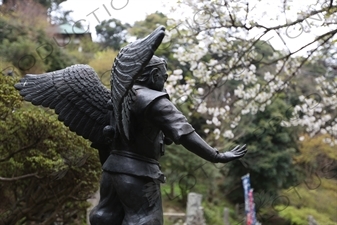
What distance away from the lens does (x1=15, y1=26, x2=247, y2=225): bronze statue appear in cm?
247

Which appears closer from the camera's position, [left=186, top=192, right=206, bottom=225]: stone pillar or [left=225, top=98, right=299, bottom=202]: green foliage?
[left=186, top=192, right=206, bottom=225]: stone pillar

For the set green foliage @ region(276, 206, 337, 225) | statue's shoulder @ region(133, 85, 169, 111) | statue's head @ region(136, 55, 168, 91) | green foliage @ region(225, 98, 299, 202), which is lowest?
green foliage @ region(276, 206, 337, 225)

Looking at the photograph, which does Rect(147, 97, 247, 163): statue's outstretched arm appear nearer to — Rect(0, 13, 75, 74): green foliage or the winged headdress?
the winged headdress

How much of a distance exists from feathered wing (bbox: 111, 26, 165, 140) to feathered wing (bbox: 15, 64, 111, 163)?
0.31 m

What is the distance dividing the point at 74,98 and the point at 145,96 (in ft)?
1.96

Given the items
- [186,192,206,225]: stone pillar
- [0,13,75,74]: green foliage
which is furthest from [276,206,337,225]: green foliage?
[0,13,75,74]: green foliage

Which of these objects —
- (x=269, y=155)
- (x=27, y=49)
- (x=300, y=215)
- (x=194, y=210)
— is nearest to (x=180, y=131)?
(x=27, y=49)

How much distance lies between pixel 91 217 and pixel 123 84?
0.96 metres

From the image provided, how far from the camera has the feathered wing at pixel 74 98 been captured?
9.43ft

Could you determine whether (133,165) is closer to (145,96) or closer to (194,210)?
(145,96)

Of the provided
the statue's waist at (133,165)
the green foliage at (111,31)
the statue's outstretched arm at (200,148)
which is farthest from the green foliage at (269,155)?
the statue's outstretched arm at (200,148)

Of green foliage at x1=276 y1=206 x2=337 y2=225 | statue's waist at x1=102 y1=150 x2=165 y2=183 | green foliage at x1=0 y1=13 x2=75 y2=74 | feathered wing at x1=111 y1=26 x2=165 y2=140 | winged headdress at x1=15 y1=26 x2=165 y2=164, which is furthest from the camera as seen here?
green foliage at x1=276 y1=206 x2=337 y2=225

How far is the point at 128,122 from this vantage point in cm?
259

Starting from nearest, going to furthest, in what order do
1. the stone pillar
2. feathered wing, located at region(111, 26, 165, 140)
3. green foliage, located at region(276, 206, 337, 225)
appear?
feathered wing, located at region(111, 26, 165, 140), the stone pillar, green foliage, located at region(276, 206, 337, 225)
